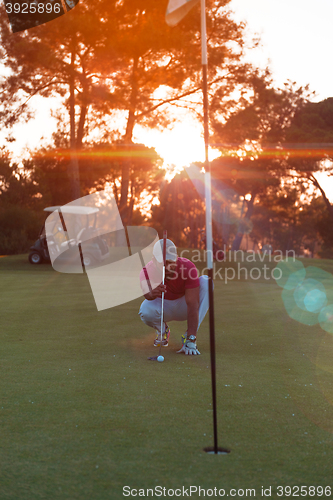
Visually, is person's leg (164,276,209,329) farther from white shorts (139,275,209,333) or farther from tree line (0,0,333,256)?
tree line (0,0,333,256)

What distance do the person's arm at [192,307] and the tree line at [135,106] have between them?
1287cm

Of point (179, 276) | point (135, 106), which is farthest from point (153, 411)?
point (135, 106)

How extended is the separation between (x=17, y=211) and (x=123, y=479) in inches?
1237

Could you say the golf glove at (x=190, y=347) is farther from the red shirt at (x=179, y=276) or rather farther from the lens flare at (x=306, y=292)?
the lens flare at (x=306, y=292)

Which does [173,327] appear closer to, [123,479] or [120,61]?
[123,479]

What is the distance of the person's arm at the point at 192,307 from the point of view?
5.99 meters

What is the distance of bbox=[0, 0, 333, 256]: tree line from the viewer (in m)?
24.5

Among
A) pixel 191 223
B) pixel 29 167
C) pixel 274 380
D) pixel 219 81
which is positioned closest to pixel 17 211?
pixel 29 167

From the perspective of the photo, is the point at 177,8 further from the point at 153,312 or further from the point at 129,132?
the point at 129,132

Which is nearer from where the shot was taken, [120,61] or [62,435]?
[62,435]

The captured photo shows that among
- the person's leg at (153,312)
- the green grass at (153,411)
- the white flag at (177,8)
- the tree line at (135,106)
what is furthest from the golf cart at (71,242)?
the white flag at (177,8)

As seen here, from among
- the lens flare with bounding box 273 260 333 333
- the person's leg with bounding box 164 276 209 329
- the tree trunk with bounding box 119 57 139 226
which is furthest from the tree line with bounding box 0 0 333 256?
the person's leg with bounding box 164 276 209 329

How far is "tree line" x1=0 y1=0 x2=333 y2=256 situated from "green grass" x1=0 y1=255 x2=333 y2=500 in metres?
12.6

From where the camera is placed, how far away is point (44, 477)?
2.85m
